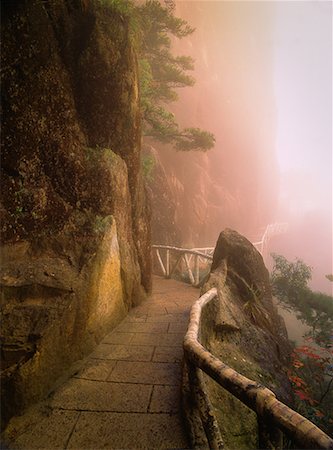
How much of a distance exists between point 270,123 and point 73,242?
64.3m

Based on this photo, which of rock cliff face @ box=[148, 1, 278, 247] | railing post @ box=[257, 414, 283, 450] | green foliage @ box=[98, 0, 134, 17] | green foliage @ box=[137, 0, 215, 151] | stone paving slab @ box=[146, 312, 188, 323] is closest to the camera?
railing post @ box=[257, 414, 283, 450]

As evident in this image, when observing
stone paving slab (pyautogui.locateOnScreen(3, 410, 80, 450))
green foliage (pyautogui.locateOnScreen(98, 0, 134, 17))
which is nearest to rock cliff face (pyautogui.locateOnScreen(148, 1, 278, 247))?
green foliage (pyautogui.locateOnScreen(98, 0, 134, 17))

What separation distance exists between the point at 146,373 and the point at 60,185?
3.24 m

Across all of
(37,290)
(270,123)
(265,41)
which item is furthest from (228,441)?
(265,41)

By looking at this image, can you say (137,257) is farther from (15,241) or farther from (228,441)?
(228,441)

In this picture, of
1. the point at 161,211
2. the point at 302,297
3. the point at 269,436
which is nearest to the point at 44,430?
the point at 269,436

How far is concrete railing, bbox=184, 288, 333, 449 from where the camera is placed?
1563mm

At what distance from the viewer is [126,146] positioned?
6.44 m

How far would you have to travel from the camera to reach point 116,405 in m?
3.22

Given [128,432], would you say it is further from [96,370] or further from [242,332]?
[242,332]

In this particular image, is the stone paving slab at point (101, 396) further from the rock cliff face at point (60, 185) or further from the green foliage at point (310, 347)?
the green foliage at point (310, 347)

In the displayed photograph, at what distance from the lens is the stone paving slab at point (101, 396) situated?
3.20 m

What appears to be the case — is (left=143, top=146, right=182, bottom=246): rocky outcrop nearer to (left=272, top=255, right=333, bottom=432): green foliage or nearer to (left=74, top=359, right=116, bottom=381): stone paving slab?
(left=272, top=255, right=333, bottom=432): green foliage

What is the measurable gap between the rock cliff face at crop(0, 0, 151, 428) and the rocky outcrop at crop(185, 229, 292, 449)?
192 cm
